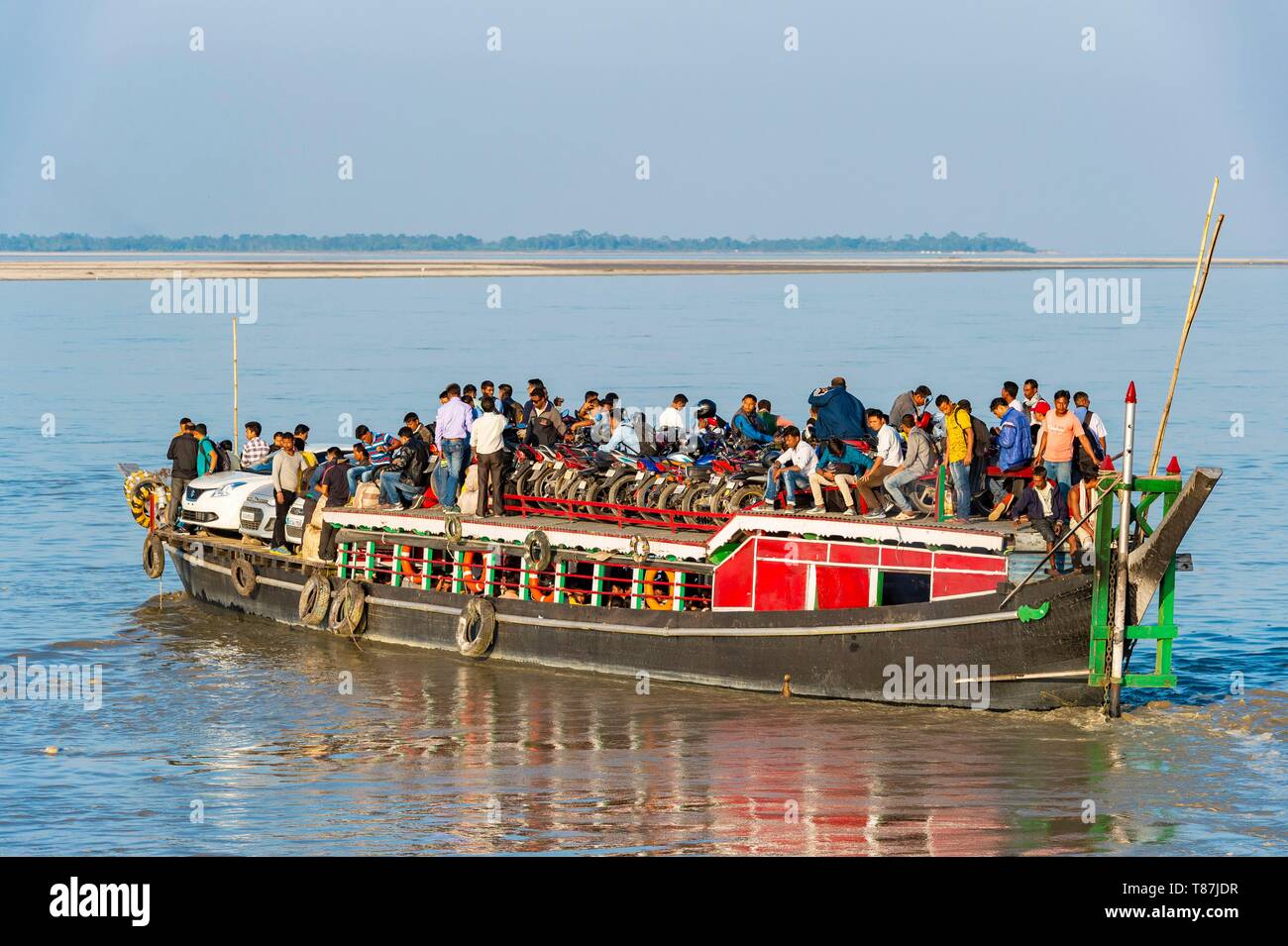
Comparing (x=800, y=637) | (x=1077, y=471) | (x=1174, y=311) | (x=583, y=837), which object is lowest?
(x=583, y=837)

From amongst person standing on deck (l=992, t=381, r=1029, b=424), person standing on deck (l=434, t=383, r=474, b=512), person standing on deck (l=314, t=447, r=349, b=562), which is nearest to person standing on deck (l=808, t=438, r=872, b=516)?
person standing on deck (l=992, t=381, r=1029, b=424)

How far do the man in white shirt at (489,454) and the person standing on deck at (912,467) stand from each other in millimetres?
6842

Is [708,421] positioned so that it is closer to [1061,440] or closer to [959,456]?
[959,456]

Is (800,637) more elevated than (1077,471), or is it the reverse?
(1077,471)

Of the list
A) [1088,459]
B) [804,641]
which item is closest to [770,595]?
[804,641]

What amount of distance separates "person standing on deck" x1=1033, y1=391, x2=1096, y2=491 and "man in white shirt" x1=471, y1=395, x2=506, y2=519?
8879 mm

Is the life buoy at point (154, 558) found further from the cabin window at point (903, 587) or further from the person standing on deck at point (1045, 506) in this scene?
the person standing on deck at point (1045, 506)

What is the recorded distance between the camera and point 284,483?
33.1 metres

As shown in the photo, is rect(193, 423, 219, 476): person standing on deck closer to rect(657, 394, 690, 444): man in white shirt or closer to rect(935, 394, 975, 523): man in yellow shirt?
rect(657, 394, 690, 444): man in white shirt

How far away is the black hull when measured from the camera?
24844 mm
